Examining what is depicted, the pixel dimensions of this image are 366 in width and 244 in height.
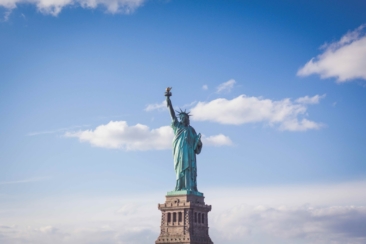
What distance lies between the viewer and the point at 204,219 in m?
89.2

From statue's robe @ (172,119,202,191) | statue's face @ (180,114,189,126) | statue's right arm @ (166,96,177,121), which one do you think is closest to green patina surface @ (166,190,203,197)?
statue's robe @ (172,119,202,191)

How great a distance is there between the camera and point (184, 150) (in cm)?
8950

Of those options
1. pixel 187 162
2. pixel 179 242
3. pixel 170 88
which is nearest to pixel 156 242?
pixel 179 242

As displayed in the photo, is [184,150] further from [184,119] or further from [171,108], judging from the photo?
[171,108]

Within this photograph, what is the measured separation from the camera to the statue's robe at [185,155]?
8876 cm

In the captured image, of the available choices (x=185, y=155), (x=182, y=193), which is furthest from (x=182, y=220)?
(x=185, y=155)

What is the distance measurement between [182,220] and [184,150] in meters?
9.88

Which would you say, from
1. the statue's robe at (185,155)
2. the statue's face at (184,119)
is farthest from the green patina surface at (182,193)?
the statue's face at (184,119)

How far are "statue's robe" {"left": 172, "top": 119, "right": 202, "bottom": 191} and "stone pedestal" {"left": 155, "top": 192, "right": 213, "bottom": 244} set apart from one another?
177cm

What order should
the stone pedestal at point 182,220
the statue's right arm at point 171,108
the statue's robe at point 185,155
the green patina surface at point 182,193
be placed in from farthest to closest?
the statue's right arm at point 171,108 → the statue's robe at point 185,155 → the green patina surface at point 182,193 → the stone pedestal at point 182,220

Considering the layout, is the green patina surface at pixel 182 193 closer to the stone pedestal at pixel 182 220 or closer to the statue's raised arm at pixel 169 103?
the stone pedestal at pixel 182 220

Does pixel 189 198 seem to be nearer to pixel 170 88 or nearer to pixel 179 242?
pixel 179 242

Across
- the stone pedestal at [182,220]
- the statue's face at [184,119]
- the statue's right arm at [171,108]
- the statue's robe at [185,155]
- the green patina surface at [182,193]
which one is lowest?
the stone pedestal at [182,220]

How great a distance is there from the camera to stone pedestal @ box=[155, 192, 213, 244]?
3366 inches
